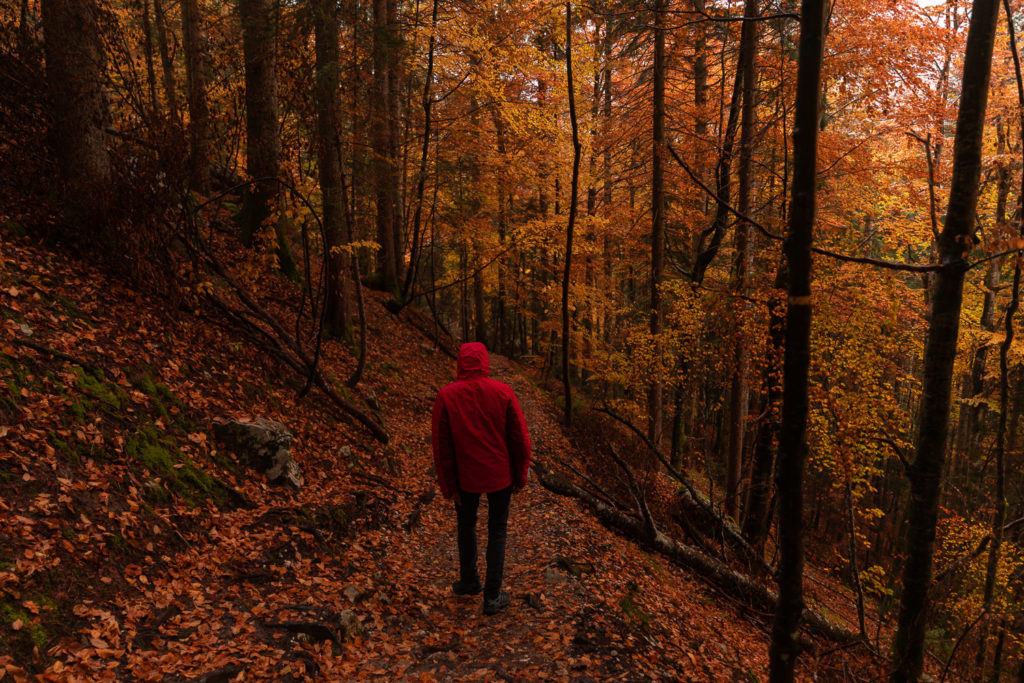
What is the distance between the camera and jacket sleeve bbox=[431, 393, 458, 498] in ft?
15.1

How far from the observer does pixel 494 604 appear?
4.73 meters

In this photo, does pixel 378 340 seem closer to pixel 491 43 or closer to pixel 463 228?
pixel 463 228

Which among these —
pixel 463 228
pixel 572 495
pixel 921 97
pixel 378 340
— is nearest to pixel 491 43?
pixel 463 228

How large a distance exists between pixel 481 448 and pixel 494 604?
1.50 m

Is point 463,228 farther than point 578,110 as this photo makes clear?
No

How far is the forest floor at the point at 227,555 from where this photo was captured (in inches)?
133

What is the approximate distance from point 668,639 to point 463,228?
13.2 meters

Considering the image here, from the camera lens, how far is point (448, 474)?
4633mm

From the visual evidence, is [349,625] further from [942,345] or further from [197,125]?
[197,125]

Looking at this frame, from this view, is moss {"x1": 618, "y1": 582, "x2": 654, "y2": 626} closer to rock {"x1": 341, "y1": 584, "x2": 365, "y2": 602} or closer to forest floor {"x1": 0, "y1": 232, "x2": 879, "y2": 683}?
forest floor {"x1": 0, "y1": 232, "x2": 879, "y2": 683}

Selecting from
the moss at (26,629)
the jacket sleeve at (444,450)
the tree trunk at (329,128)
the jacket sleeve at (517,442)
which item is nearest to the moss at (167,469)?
the moss at (26,629)

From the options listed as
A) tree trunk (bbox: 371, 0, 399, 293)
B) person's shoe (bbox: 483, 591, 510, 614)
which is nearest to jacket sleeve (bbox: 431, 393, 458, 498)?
person's shoe (bbox: 483, 591, 510, 614)

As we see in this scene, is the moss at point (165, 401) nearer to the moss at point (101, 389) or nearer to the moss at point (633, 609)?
the moss at point (101, 389)

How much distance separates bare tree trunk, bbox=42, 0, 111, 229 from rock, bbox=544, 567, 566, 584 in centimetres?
680
